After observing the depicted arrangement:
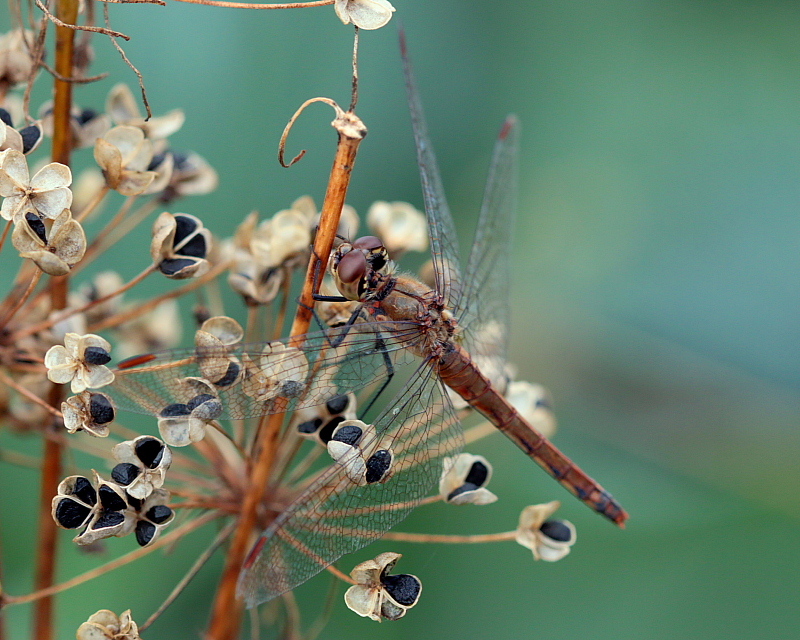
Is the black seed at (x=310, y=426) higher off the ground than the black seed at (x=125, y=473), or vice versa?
the black seed at (x=310, y=426)

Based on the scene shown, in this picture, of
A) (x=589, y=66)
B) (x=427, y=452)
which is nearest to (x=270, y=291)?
(x=427, y=452)

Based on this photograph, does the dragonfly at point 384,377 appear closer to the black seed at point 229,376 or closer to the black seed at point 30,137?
the black seed at point 229,376

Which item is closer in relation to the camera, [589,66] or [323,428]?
[323,428]

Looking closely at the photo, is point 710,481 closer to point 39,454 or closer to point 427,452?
point 427,452

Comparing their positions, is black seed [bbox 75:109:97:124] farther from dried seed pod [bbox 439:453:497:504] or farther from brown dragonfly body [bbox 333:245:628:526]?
dried seed pod [bbox 439:453:497:504]

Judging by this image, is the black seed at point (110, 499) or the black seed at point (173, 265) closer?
the black seed at point (110, 499)

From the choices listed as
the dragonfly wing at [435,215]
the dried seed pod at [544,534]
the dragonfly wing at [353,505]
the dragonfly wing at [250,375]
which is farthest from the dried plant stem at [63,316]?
the dried seed pod at [544,534]
